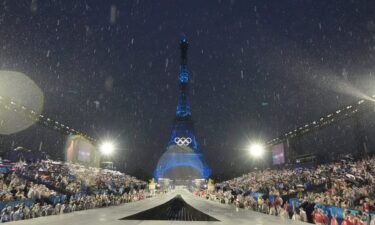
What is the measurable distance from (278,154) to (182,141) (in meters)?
84.1

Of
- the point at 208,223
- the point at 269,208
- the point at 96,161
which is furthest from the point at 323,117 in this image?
the point at 96,161

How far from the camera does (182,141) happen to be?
162625mm

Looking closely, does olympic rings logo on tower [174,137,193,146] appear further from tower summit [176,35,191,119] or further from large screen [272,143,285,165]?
large screen [272,143,285,165]

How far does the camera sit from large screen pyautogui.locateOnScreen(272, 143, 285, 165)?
8062 cm

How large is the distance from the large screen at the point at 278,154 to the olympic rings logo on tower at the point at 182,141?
80.4 metres

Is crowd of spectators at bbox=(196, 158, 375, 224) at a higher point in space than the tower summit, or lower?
lower

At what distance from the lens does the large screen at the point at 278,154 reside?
80.6 m

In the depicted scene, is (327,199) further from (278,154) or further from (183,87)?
(183,87)

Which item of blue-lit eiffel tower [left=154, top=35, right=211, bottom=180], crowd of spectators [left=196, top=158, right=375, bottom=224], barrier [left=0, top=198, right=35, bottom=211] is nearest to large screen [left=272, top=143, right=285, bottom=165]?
crowd of spectators [left=196, top=158, right=375, bottom=224]

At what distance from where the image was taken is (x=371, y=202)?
18312mm

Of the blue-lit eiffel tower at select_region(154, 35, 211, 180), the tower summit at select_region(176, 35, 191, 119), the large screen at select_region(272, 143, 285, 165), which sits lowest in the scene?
the large screen at select_region(272, 143, 285, 165)

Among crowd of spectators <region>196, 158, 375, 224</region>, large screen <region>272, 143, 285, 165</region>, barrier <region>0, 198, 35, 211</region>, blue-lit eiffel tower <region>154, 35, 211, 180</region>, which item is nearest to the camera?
crowd of spectators <region>196, 158, 375, 224</region>

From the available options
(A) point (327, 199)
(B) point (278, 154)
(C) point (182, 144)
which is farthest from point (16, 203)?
(C) point (182, 144)

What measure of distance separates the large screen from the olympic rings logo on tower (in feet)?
264
